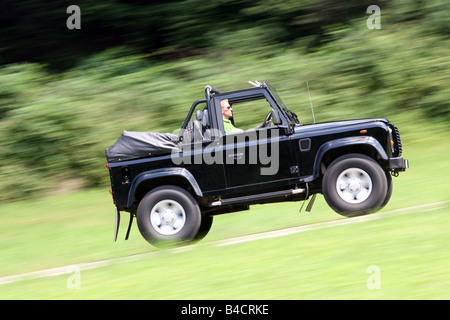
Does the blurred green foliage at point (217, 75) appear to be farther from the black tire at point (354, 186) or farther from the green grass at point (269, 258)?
the black tire at point (354, 186)

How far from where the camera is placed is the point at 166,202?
28.5 ft

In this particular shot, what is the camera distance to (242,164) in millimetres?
8648

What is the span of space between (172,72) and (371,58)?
182 inches

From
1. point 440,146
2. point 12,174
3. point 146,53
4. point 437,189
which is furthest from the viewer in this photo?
point 146,53

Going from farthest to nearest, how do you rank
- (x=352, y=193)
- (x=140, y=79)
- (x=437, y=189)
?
(x=140, y=79) → (x=437, y=189) → (x=352, y=193)

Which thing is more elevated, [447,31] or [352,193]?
[447,31]

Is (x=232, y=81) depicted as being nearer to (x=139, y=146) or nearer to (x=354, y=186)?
(x=139, y=146)

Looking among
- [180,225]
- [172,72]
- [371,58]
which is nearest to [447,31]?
[371,58]

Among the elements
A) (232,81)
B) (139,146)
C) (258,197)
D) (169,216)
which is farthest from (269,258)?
(232,81)

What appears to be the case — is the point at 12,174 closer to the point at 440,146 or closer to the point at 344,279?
the point at 440,146

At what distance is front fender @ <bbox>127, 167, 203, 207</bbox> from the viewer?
8.59 meters

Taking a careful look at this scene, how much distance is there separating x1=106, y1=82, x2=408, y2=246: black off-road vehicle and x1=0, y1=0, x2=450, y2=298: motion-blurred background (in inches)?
203

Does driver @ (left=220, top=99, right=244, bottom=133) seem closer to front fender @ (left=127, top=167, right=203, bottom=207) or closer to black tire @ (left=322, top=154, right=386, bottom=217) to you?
front fender @ (left=127, top=167, right=203, bottom=207)

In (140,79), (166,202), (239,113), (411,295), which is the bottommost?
(411,295)
